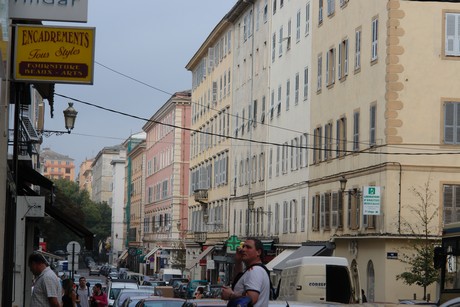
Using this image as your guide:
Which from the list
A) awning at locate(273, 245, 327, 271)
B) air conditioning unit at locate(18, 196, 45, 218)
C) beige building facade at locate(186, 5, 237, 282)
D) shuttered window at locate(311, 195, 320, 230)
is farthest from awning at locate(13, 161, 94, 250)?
beige building facade at locate(186, 5, 237, 282)

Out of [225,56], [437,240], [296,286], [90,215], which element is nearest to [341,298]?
[296,286]

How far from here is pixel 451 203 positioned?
1682 inches

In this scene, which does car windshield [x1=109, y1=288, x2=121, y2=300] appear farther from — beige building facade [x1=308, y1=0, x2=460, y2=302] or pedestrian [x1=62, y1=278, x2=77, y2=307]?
pedestrian [x1=62, y1=278, x2=77, y2=307]

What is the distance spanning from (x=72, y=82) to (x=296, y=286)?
21.0 m

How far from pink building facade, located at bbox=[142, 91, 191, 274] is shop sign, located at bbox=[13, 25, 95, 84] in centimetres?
8565

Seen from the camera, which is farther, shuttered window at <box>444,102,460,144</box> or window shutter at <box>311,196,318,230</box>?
window shutter at <box>311,196,318,230</box>

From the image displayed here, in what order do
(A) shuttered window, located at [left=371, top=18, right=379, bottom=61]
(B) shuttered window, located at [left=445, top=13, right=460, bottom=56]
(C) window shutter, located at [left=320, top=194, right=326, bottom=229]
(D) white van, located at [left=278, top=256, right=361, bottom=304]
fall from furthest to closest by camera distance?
(C) window shutter, located at [left=320, top=194, right=326, bottom=229]
(A) shuttered window, located at [left=371, top=18, right=379, bottom=61]
(B) shuttered window, located at [left=445, top=13, right=460, bottom=56]
(D) white van, located at [left=278, top=256, right=361, bottom=304]

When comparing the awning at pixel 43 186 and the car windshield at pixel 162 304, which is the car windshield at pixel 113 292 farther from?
the car windshield at pixel 162 304

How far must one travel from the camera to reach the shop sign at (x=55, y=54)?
15828mm

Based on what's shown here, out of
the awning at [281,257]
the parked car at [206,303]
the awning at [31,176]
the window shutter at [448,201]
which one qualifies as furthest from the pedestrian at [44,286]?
the awning at [281,257]

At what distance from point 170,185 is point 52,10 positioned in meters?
99.4

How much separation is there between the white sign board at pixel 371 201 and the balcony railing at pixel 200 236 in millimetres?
47949

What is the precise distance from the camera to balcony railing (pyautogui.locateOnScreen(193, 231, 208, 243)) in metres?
90.4

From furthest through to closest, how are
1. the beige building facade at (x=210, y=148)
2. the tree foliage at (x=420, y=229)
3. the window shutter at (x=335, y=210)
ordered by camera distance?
the beige building facade at (x=210, y=148) → the window shutter at (x=335, y=210) → the tree foliage at (x=420, y=229)
